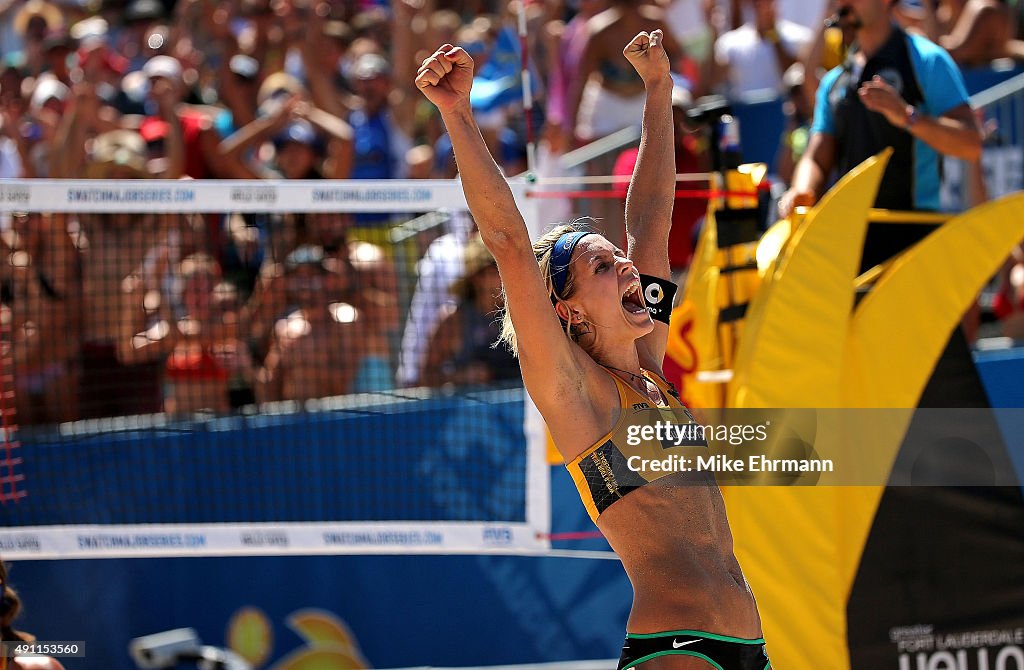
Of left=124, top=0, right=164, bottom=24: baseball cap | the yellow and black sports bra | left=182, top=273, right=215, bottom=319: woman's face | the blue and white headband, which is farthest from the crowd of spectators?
the yellow and black sports bra

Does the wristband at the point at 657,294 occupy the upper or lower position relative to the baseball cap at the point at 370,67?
lower

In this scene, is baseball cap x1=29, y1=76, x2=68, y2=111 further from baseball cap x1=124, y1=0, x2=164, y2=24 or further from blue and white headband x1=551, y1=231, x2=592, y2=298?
blue and white headband x1=551, y1=231, x2=592, y2=298

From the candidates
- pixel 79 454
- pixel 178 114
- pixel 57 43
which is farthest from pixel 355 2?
pixel 79 454

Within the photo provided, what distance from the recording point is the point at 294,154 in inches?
295

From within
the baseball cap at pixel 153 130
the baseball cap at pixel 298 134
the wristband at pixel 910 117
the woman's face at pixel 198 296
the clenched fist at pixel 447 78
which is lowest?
the woman's face at pixel 198 296

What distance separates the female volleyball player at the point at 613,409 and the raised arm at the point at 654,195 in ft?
0.63

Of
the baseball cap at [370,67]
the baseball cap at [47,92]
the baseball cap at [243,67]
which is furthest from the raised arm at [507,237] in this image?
the baseball cap at [47,92]

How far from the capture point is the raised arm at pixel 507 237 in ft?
9.75

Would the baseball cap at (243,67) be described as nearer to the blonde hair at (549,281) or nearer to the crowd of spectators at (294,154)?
the crowd of spectators at (294,154)

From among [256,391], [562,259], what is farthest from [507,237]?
[256,391]

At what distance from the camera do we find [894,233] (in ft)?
16.5

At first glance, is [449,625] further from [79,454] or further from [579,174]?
[579,174]

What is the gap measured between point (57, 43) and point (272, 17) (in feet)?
5.27

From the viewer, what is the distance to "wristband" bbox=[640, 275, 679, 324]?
3.63 metres
